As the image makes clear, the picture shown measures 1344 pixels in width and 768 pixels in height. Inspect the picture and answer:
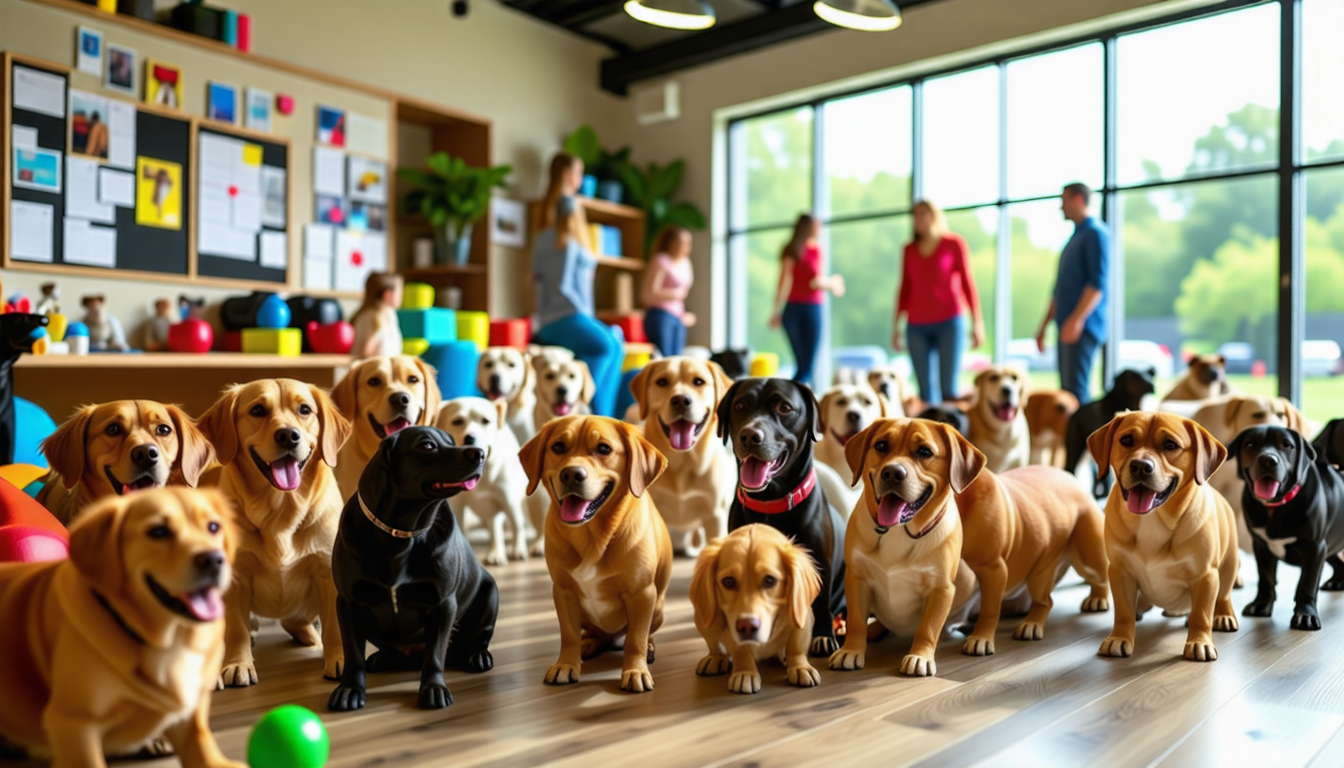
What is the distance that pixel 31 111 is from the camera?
20.9ft

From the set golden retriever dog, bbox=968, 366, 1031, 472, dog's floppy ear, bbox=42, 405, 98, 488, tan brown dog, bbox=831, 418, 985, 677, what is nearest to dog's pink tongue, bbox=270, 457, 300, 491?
dog's floppy ear, bbox=42, 405, 98, 488

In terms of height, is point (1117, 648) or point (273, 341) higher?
point (273, 341)

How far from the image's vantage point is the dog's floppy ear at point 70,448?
2.46 meters

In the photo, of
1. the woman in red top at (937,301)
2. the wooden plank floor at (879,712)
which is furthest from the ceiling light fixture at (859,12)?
the wooden plank floor at (879,712)

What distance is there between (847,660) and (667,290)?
591cm

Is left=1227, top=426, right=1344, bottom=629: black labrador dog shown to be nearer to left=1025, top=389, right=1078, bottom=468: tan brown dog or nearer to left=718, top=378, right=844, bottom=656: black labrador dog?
left=718, top=378, right=844, bottom=656: black labrador dog

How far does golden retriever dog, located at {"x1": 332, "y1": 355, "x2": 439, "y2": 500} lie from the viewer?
3.32m

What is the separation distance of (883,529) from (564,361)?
2.67 meters

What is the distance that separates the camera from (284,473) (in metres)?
2.46

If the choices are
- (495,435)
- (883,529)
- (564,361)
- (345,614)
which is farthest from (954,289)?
(345,614)

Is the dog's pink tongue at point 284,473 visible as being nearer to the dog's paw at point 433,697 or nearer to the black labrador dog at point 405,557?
the black labrador dog at point 405,557

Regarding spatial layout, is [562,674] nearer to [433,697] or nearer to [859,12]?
[433,697]

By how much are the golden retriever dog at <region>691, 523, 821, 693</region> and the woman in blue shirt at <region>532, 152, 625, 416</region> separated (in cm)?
359

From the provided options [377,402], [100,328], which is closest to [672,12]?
[377,402]
